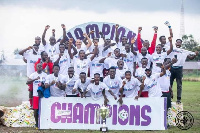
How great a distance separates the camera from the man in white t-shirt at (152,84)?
11.7 m

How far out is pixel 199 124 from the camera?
12.3 metres

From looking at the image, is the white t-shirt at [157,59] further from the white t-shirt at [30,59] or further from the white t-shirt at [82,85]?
the white t-shirt at [30,59]

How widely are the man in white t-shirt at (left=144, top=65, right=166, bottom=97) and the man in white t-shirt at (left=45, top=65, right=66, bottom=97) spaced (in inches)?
100

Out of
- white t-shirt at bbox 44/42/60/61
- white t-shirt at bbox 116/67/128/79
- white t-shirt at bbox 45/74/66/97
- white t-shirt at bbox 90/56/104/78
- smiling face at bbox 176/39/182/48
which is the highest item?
smiling face at bbox 176/39/182/48

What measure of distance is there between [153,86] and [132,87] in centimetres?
66

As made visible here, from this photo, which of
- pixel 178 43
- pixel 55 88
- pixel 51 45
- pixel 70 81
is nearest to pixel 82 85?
pixel 70 81

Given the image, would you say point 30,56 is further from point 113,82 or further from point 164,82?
point 164,82

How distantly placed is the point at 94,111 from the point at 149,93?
5.89 ft

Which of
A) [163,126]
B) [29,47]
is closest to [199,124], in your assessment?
[163,126]

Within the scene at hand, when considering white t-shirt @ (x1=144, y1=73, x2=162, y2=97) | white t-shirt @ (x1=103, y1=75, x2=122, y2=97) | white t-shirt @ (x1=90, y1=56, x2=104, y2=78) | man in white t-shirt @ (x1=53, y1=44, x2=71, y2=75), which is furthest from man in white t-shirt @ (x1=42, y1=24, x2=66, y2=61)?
white t-shirt @ (x1=144, y1=73, x2=162, y2=97)

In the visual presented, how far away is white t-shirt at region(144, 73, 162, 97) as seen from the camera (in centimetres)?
1174

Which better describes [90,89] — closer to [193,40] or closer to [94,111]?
[94,111]

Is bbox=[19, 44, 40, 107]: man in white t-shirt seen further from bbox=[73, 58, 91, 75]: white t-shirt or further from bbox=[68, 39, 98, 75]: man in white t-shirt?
bbox=[73, 58, 91, 75]: white t-shirt

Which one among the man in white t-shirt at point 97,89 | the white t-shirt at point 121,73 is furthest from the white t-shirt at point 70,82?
the white t-shirt at point 121,73
